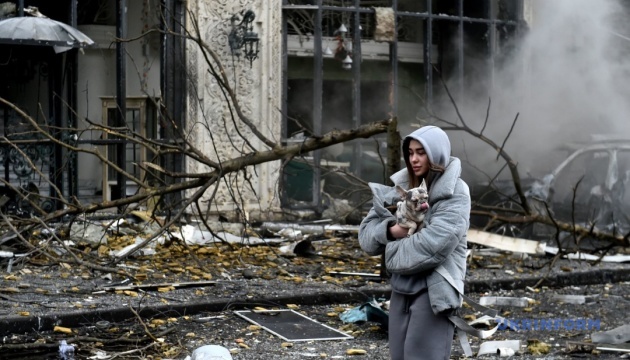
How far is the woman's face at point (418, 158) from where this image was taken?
5.45 meters

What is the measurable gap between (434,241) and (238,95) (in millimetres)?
9651

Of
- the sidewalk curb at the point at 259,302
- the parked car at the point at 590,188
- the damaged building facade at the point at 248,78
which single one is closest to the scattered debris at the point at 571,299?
the sidewalk curb at the point at 259,302

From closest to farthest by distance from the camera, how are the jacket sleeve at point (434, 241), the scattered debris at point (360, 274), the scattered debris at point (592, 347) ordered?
the jacket sleeve at point (434, 241), the scattered debris at point (592, 347), the scattered debris at point (360, 274)

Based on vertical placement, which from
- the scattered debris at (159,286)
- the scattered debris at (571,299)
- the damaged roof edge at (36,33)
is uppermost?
the damaged roof edge at (36,33)

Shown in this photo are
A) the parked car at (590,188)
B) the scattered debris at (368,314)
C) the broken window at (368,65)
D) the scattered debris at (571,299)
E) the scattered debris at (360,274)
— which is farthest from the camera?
the broken window at (368,65)

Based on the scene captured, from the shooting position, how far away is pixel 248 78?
48.4ft

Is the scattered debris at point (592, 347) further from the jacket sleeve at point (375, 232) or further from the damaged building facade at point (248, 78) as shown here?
the damaged building facade at point (248, 78)

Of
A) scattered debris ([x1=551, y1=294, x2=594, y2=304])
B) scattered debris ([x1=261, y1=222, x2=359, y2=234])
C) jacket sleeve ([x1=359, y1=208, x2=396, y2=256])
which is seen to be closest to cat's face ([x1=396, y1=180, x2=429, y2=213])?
jacket sleeve ([x1=359, y1=208, x2=396, y2=256])

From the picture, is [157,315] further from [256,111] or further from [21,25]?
[256,111]

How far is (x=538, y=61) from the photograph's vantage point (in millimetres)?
17797

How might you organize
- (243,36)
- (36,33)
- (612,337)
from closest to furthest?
(612,337) → (36,33) → (243,36)

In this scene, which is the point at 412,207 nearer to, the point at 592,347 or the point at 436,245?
the point at 436,245

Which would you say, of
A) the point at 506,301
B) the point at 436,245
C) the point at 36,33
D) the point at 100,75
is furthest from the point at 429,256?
the point at 100,75

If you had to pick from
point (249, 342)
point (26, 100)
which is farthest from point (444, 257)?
point (26, 100)
